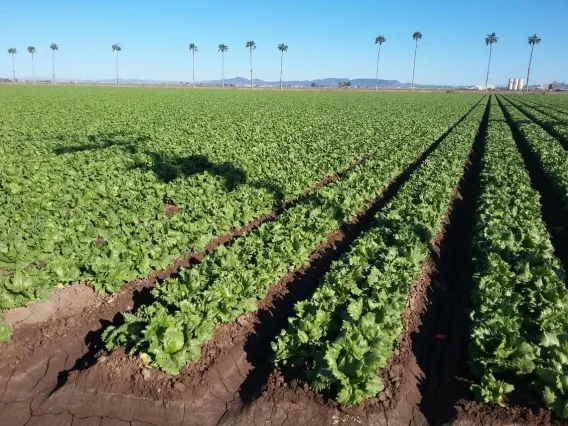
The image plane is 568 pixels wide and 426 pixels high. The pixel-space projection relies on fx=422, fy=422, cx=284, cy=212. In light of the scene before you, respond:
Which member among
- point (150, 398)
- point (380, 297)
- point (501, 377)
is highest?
point (380, 297)

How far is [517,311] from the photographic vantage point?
6.03 meters

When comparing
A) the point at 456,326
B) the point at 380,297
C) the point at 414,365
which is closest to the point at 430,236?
the point at 456,326

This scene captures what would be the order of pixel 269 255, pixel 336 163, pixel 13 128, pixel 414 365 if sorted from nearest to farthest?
pixel 414 365 → pixel 269 255 → pixel 336 163 → pixel 13 128

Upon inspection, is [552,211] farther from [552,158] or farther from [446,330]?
[446,330]

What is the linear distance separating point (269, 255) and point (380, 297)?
86.5 inches

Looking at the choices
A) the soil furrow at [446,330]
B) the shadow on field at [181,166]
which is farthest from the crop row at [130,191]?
the soil furrow at [446,330]

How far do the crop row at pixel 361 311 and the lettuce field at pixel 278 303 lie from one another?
0.03 meters

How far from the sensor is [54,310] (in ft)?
21.9

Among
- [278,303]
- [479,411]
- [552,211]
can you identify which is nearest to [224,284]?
[278,303]

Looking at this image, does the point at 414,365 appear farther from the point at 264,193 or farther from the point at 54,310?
the point at 264,193

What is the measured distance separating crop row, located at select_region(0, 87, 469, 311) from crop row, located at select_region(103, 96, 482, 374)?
1.28m

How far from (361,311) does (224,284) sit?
209 centimetres

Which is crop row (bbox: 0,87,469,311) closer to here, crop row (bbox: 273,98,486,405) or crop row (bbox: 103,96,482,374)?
crop row (bbox: 103,96,482,374)

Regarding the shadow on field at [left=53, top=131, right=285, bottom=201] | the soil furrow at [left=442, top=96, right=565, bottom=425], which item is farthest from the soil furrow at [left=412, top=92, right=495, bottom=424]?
the shadow on field at [left=53, top=131, right=285, bottom=201]
